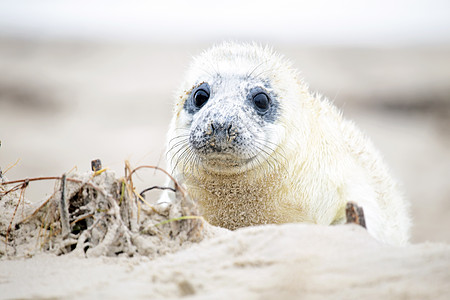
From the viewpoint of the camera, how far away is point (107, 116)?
15.8 metres

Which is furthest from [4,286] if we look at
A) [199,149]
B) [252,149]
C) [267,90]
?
[267,90]

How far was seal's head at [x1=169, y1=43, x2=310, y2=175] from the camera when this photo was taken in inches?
162

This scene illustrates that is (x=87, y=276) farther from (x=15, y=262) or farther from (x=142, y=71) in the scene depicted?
(x=142, y=71)

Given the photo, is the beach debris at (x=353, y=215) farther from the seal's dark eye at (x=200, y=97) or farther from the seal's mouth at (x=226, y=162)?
the seal's dark eye at (x=200, y=97)

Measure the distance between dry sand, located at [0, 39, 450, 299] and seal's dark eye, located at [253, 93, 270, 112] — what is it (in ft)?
3.50

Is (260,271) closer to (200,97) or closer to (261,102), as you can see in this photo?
(261,102)

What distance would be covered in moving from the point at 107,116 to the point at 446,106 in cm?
1023

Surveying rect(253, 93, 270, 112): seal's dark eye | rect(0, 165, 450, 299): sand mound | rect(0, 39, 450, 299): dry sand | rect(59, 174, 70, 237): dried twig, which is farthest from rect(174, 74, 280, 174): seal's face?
rect(59, 174, 70, 237): dried twig

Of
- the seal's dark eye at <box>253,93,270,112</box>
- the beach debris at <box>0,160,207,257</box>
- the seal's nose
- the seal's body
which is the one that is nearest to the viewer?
the beach debris at <box>0,160,207,257</box>

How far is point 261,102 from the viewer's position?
4.64 metres

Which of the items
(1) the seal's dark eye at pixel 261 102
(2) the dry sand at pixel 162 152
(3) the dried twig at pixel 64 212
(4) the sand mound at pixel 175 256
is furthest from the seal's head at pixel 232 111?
(3) the dried twig at pixel 64 212

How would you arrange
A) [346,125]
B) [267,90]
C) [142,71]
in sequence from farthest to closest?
[142,71], [346,125], [267,90]

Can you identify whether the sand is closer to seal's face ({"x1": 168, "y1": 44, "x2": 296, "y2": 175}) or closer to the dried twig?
the dried twig

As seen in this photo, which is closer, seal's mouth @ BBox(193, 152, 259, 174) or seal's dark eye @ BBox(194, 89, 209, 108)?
seal's mouth @ BBox(193, 152, 259, 174)
